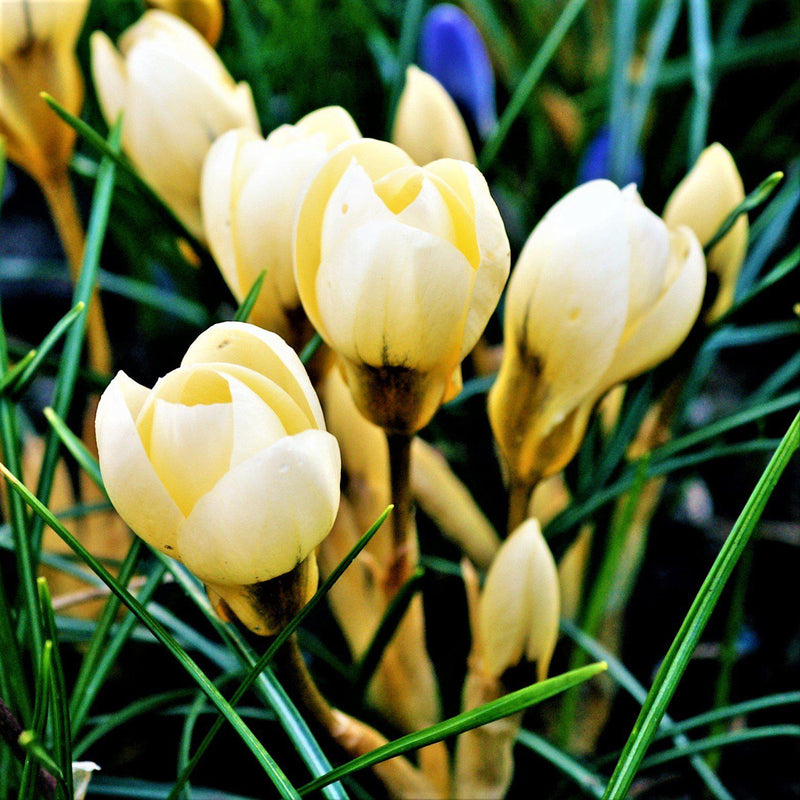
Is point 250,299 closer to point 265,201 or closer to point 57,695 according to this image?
point 265,201

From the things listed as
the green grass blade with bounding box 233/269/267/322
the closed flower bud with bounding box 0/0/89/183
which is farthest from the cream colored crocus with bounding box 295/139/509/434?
the closed flower bud with bounding box 0/0/89/183

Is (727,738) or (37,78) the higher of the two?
(37,78)

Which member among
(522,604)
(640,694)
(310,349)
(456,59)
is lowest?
(640,694)

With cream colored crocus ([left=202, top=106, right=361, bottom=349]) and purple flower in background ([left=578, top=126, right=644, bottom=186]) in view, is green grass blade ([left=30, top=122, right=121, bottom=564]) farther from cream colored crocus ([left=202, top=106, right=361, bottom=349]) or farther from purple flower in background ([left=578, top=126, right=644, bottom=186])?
purple flower in background ([left=578, top=126, right=644, bottom=186])

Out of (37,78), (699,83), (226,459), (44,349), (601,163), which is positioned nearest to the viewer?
(226,459)

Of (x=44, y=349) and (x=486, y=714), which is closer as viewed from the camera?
(x=486, y=714)

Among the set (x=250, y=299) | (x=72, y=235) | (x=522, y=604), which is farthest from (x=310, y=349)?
(x=72, y=235)

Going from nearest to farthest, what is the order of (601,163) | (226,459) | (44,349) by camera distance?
(226,459), (44,349), (601,163)
